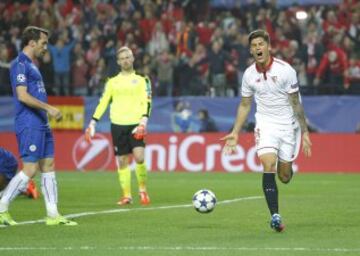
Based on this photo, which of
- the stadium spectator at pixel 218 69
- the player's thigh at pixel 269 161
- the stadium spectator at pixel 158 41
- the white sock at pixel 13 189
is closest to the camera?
the player's thigh at pixel 269 161

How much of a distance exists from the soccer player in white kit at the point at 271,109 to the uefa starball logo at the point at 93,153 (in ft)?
46.7

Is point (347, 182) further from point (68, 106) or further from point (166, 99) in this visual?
point (68, 106)

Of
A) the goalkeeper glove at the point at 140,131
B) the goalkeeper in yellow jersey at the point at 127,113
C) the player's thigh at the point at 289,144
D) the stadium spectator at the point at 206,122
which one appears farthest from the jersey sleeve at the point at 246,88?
the stadium spectator at the point at 206,122

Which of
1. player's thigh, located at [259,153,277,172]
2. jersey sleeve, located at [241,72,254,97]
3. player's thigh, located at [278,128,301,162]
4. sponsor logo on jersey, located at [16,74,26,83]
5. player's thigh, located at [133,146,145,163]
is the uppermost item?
sponsor logo on jersey, located at [16,74,26,83]

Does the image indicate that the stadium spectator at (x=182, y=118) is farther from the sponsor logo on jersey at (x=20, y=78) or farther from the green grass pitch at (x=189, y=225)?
the sponsor logo on jersey at (x=20, y=78)

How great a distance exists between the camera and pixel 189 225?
12891mm

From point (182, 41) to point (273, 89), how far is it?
16692 millimetres

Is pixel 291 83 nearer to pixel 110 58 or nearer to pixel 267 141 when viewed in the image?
pixel 267 141

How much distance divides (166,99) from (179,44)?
2455 millimetres

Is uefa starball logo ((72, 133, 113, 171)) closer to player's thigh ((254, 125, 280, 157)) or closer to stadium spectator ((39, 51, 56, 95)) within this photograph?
stadium spectator ((39, 51, 56, 95))

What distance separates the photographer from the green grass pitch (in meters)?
10.4

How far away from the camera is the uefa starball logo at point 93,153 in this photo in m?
26.8

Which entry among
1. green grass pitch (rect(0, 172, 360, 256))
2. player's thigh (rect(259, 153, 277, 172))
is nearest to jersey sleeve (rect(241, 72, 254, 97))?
player's thigh (rect(259, 153, 277, 172))

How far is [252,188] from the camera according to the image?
20250 millimetres
